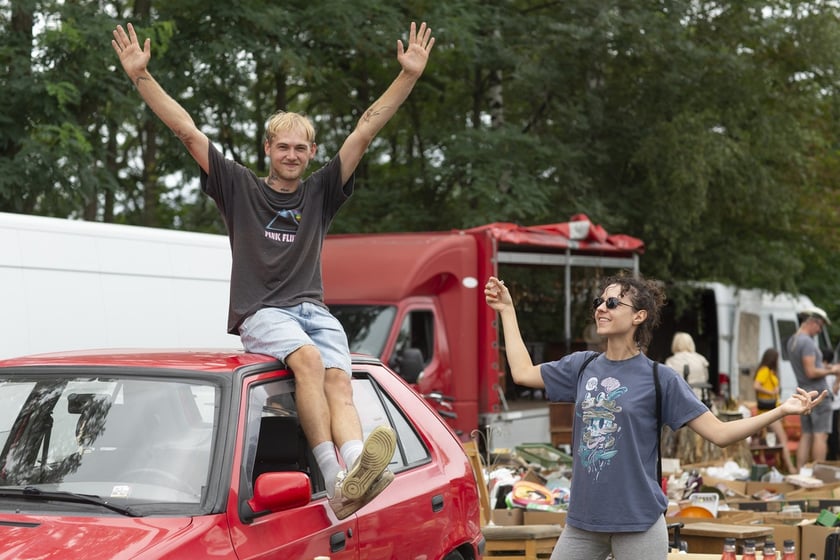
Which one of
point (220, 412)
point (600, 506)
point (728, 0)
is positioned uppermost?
point (728, 0)

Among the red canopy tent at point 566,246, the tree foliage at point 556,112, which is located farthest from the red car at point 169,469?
the tree foliage at point 556,112

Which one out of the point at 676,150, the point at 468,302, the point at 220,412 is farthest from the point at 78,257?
the point at 676,150

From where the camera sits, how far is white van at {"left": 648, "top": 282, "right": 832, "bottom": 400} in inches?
830

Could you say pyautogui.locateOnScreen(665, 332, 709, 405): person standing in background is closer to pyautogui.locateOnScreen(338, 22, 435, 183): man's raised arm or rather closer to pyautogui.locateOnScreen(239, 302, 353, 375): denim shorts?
pyautogui.locateOnScreen(338, 22, 435, 183): man's raised arm

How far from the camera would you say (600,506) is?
503 cm

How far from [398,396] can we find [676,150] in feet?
50.9

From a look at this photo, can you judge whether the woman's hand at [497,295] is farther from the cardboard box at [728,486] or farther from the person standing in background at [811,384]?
the person standing in background at [811,384]

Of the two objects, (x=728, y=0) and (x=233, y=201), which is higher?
(x=728, y=0)

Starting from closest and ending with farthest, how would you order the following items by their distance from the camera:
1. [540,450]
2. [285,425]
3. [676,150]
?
1. [285,425]
2. [540,450]
3. [676,150]

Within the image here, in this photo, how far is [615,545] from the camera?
5059mm

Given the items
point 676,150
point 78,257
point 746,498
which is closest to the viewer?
point 78,257

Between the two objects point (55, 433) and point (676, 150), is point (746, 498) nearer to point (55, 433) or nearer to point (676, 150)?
point (55, 433)

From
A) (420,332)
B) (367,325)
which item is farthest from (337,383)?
(420,332)

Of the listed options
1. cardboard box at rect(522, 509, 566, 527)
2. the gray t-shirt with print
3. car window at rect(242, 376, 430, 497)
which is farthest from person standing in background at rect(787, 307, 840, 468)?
the gray t-shirt with print
